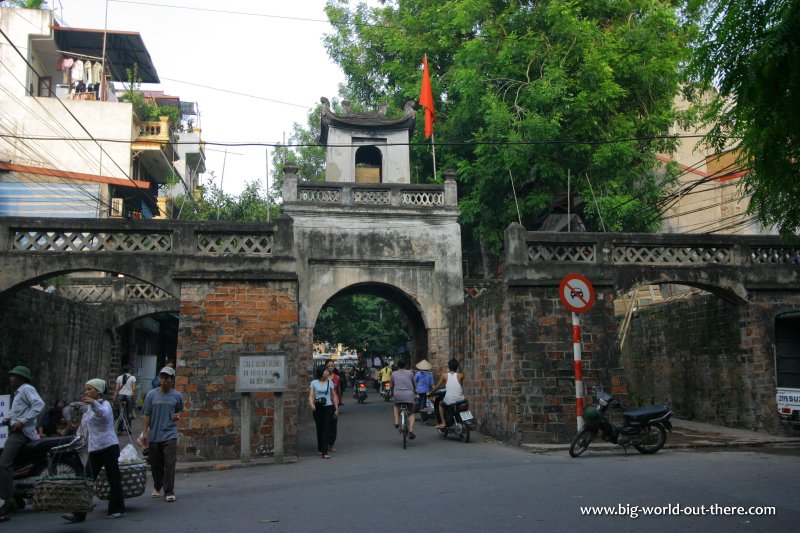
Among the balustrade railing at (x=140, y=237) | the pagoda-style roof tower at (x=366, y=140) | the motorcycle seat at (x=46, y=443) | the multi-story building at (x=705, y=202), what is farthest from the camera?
the multi-story building at (x=705, y=202)

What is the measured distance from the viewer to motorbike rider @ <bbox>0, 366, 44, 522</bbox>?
6.96m

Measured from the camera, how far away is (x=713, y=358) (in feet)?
45.8

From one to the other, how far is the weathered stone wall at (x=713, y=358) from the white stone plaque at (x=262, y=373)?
27.1ft

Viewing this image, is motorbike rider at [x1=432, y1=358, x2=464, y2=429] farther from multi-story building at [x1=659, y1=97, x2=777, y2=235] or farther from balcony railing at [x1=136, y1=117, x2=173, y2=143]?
balcony railing at [x1=136, y1=117, x2=173, y2=143]

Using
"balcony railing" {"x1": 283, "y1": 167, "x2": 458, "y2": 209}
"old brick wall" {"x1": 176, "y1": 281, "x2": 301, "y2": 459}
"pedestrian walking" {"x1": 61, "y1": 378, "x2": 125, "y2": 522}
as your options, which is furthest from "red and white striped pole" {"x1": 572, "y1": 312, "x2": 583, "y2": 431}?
"balcony railing" {"x1": 283, "y1": 167, "x2": 458, "y2": 209}

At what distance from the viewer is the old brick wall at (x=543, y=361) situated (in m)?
11.5

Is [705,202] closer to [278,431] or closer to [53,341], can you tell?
[278,431]

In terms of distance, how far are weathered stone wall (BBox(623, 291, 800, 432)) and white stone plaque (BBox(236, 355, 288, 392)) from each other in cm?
827

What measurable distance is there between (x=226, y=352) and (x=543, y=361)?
5.10 m

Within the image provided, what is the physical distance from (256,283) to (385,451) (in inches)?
136

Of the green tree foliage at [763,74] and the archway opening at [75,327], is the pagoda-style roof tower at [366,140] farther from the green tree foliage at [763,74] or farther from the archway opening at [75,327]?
the green tree foliage at [763,74]

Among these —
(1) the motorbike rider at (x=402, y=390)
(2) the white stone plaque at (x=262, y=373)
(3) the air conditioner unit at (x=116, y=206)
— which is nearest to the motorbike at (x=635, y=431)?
(1) the motorbike rider at (x=402, y=390)

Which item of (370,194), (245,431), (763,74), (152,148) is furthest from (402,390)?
(152,148)

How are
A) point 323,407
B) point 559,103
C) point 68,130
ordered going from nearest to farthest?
point 323,407 → point 559,103 → point 68,130
